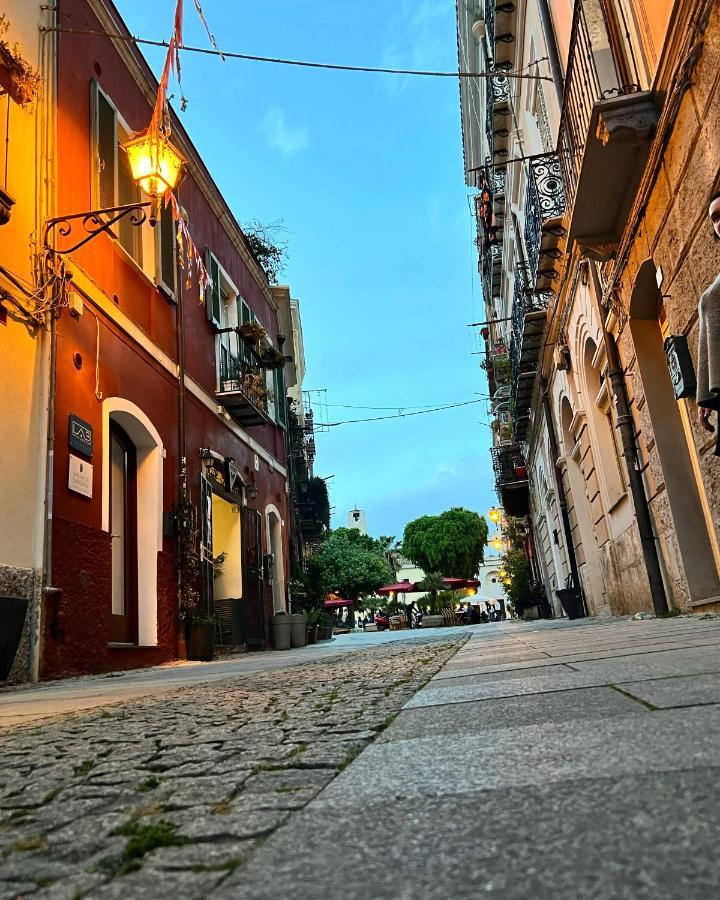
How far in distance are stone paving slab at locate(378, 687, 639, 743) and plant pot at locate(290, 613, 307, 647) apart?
11.7 meters

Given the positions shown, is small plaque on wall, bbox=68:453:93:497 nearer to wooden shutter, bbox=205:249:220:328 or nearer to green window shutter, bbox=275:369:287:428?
wooden shutter, bbox=205:249:220:328

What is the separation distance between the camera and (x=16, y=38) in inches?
275

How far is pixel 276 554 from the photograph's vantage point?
50.0 ft

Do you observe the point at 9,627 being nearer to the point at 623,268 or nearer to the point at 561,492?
the point at 623,268

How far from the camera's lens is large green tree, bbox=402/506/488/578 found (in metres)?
50.8

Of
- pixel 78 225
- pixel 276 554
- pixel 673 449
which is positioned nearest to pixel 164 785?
pixel 673 449

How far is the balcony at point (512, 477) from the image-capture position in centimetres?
2248

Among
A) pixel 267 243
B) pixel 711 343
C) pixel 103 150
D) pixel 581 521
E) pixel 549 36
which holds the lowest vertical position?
pixel 711 343

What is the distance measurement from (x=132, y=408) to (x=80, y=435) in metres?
1.41

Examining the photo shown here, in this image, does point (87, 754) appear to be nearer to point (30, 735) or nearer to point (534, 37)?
point (30, 735)

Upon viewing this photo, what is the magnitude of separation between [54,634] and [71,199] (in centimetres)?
466

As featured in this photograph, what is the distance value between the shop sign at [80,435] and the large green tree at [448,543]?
44574 millimetres

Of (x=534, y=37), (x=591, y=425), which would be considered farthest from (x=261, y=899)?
(x=534, y=37)

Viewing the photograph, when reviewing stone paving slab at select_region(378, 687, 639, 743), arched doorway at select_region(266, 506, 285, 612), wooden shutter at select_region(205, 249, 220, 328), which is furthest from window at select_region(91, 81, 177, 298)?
stone paving slab at select_region(378, 687, 639, 743)
